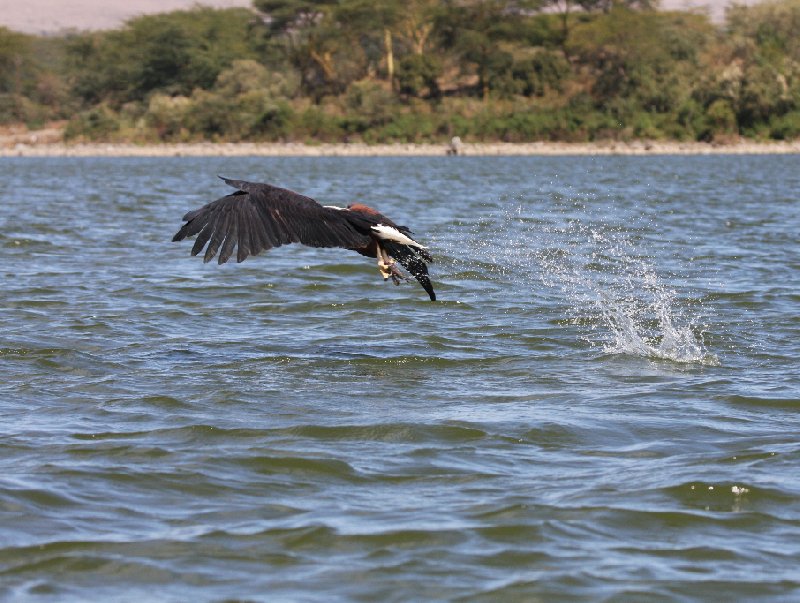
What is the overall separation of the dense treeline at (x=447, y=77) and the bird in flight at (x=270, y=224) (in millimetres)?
70101

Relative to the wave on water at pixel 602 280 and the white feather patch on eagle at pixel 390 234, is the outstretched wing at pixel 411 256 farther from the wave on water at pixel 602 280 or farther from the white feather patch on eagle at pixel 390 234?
the wave on water at pixel 602 280

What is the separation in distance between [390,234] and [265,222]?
818 millimetres

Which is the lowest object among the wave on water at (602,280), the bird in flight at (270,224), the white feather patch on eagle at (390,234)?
the wave on water at (602,280)

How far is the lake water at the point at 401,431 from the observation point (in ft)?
16.4

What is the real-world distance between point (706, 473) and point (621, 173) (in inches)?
1589

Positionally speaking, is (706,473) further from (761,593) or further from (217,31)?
(217,31)

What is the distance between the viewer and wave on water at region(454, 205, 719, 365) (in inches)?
396

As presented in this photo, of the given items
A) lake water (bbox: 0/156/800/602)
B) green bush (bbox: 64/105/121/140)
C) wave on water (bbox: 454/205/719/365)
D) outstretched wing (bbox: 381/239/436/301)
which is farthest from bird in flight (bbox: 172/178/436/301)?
green bush (bbox: 64/105/121/140)

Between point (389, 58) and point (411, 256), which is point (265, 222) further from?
point (389, 58)

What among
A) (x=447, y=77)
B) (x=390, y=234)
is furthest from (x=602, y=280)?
(x=447, y=77)

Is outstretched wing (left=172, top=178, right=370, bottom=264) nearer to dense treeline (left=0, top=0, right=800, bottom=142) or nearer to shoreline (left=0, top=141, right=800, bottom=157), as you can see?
shoreline (left=0, top=141, right=800, bottom=157)

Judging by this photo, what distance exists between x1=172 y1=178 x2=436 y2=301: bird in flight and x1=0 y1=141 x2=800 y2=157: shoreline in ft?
217

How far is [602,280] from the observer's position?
1427cm

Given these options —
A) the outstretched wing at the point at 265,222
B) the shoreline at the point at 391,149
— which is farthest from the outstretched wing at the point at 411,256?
the shoreline at the point at 391,149
